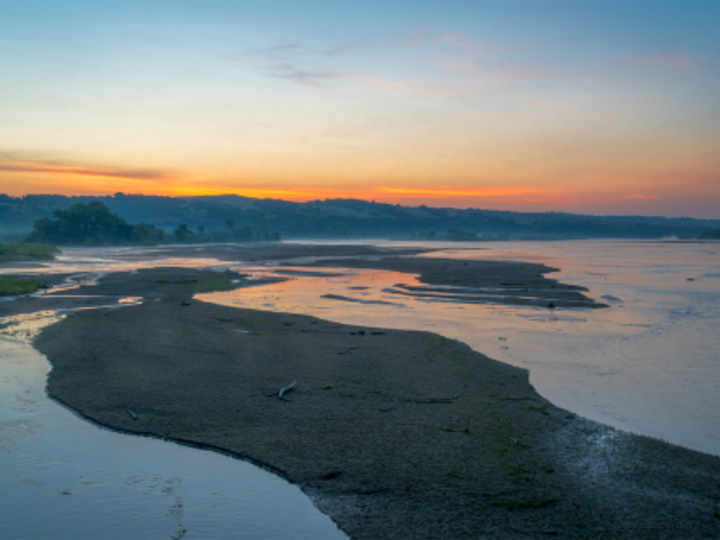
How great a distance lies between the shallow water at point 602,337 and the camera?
11.4 meters

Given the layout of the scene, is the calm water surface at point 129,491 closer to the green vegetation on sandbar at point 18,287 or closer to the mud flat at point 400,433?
the mud flat at point 400,433

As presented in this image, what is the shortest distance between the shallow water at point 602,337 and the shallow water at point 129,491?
7010 millimetres

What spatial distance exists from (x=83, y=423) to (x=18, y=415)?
1589 millimetres

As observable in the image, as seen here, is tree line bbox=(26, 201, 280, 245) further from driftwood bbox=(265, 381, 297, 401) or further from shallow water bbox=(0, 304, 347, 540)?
shallow water bbox=(0, 304, 347, 540)

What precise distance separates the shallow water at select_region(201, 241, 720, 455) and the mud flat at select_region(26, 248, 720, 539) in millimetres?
1352

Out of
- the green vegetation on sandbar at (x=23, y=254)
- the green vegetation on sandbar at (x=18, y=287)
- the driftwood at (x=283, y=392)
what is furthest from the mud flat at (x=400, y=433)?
the green vegetation on sandbar at (x=23, y=254)

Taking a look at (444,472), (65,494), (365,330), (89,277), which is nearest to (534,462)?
(444,472)

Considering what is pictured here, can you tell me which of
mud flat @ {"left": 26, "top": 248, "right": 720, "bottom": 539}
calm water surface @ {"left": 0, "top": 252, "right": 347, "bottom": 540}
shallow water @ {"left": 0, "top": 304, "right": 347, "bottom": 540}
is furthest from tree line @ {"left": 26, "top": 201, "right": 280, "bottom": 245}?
shallow water @ {"left": 0, "top": 304, "right": 347, "bottom": 540}

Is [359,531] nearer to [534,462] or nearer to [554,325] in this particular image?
[534,462]

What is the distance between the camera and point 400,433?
31.7ft

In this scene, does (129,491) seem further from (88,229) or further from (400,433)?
(88,229)

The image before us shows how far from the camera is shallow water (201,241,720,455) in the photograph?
11.4 m

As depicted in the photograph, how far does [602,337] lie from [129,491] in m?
17.4

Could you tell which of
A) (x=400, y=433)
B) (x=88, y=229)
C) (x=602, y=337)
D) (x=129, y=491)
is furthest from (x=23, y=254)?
(x=400, y=433)
